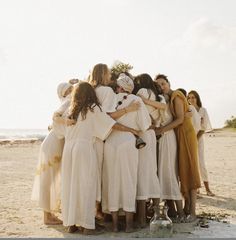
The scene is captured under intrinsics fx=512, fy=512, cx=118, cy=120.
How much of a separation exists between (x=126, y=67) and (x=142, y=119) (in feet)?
4.00

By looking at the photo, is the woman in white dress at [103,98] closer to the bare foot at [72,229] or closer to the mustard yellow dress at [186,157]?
the bare foot at [72,229]

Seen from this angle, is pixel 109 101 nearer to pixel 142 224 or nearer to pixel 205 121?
pixel 142 224

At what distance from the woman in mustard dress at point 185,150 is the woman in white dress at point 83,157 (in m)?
1.30

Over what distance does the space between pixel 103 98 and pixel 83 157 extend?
2.91ft

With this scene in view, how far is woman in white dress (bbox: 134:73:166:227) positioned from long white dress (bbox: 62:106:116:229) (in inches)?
28.4

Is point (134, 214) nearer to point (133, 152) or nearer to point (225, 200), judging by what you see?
point (133, 152)

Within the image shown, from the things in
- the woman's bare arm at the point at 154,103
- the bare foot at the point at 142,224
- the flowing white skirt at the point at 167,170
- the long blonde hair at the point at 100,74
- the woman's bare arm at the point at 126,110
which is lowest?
the bare foot at the point at 142,224

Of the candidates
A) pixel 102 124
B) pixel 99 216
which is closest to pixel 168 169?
pixel 99 216

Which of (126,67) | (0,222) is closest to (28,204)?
(0,222)

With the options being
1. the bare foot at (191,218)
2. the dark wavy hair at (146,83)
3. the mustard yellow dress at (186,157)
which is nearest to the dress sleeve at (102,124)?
the dark wavy hair at (146,83)

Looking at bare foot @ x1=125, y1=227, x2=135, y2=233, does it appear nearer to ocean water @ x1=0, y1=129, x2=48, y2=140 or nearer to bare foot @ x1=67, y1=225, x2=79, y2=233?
bare foot @ x1=67, y1=225, x2=79, y2=233

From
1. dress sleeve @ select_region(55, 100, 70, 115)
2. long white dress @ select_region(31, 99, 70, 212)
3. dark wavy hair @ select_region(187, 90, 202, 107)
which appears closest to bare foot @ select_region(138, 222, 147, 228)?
long white dress @ select_region(31, 99, 70, 212)

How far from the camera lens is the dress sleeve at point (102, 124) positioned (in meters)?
7.14

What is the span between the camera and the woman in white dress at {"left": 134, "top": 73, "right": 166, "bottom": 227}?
24.5 ft
